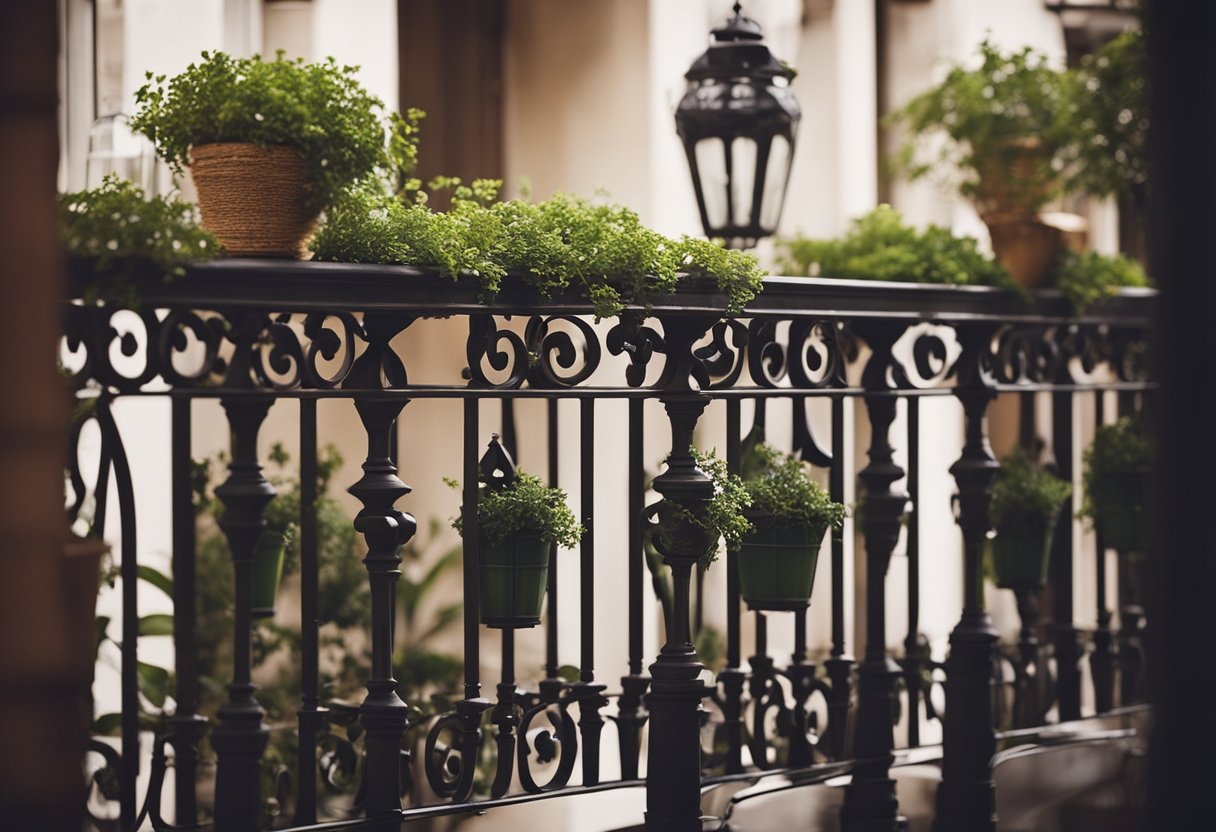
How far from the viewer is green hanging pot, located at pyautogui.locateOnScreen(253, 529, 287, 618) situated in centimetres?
442

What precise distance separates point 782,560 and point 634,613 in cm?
55

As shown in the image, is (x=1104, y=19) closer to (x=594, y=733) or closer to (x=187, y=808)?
(x=594, y=733)

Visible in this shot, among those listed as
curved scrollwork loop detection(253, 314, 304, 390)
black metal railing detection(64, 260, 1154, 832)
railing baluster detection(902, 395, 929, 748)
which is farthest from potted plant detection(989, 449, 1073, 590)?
curved scrollwork loop detection(253, 314, 304, 390)

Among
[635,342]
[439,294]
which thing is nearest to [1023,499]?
[635,342]

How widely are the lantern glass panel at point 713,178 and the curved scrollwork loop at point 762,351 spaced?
724 millimetres

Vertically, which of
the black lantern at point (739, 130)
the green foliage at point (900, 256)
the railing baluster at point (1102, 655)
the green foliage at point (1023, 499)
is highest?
the black lantern at point (739, 130)

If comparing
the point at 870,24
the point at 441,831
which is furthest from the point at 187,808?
the point at 870,24

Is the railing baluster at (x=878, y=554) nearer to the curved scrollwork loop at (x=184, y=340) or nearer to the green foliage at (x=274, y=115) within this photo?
the green foliage at (x=274, y=115)

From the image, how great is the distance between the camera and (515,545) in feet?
12.1

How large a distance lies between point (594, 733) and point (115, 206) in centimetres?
181

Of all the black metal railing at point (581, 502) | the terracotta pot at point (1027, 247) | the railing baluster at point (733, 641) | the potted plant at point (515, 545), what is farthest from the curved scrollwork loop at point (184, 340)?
the terracotta pot at point (1027, 247)

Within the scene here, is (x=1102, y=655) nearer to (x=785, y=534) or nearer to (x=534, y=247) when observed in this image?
(x=785, y=534)

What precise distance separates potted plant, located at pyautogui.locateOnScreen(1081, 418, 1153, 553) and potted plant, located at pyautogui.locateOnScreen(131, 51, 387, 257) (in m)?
3.37

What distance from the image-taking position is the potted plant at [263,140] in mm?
3254
